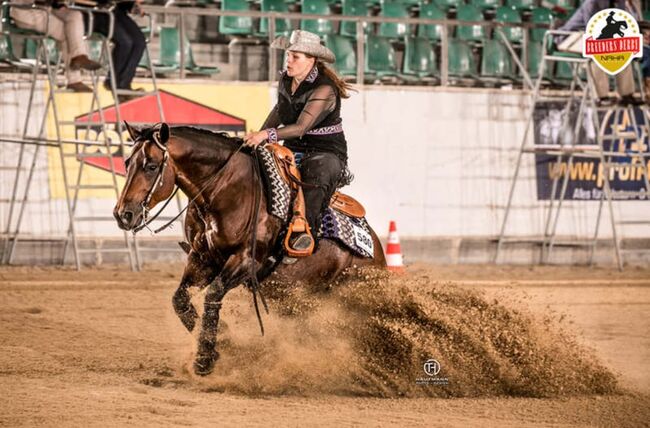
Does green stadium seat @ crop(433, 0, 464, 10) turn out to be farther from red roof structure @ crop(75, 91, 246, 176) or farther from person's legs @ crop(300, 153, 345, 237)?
person's legs @ crop(300, 153, 345, 237)

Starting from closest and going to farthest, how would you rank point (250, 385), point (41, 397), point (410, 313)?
1. point (41, 397)
2. point (250, 385)
3. point (410, 313)

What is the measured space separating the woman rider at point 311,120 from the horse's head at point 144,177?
79cm

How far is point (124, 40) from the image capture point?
37.4 feet

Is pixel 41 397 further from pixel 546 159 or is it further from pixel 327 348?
pixel 546 159

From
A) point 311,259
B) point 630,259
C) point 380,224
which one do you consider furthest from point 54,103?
point 630,259

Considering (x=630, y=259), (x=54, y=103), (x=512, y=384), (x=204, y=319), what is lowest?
(x=630, y=259)

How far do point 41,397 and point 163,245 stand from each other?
7.26 m

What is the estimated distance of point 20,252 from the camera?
12.1 m

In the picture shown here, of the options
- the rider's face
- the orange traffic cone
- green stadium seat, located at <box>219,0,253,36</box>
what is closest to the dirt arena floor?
the rider's face

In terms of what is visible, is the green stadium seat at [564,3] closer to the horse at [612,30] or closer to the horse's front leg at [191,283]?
the horse at [612,30]

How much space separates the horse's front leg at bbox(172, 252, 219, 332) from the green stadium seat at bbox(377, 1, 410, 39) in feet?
32.8

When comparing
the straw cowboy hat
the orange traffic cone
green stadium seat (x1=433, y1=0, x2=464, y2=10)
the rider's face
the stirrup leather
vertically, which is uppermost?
green stadium seat (x1=433, y1=0, x2=464, y2=10)

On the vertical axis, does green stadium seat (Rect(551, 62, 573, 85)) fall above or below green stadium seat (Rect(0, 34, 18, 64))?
below

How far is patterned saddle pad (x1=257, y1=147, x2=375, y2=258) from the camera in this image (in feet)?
21.5
